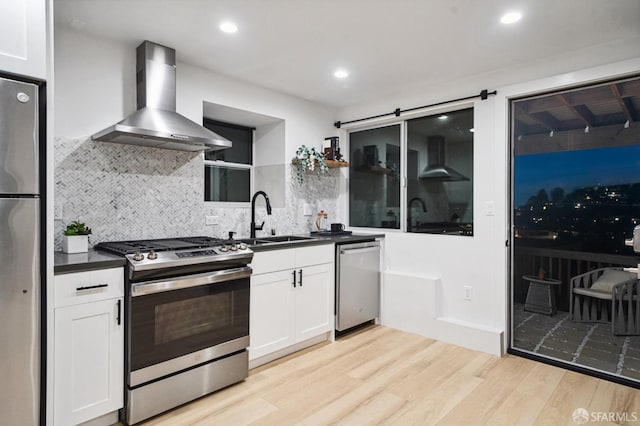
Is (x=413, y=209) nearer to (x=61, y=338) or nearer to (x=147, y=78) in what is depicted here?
(x=147, y=78)

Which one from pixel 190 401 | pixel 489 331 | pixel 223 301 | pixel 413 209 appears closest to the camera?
pixel 190 401

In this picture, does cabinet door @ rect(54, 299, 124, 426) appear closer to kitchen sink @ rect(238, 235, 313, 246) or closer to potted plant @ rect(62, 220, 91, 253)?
potted plant @ rect(62, 220, 91, 253)

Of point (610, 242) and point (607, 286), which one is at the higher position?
point (610, 242)

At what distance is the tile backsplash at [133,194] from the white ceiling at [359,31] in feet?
2.55

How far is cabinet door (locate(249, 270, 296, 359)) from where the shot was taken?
268 centimetres

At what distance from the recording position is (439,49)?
2.70 meters

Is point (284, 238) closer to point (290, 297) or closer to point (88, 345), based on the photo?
point (290, 297)

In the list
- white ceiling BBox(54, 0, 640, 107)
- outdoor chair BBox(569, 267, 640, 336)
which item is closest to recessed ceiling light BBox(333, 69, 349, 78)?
white ceiling BBox(54, 0, 640, 107)

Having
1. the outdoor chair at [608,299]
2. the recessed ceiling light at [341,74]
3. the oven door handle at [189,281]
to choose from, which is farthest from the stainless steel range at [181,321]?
the outdoor chair at [608,299]

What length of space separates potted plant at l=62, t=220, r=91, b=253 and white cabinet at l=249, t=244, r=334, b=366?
106 centimetres

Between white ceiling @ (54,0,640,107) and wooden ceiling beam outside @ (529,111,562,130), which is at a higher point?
white ceiling @ (54,0,640,107)

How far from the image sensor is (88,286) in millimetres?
1875

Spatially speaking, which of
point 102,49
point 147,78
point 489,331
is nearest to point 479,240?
point 489,331

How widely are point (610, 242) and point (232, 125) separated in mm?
3670
